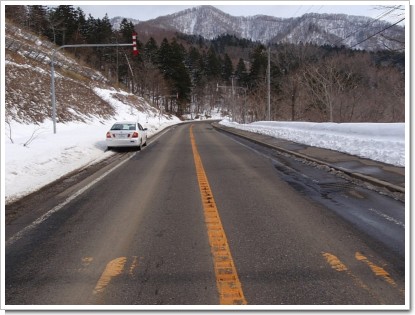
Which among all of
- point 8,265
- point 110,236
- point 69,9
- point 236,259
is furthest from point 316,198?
point 69,9

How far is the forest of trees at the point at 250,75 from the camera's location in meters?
43.4

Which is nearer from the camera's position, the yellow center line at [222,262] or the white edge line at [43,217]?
the yellow center line at [222,262]

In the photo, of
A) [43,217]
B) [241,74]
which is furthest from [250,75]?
[43,217]

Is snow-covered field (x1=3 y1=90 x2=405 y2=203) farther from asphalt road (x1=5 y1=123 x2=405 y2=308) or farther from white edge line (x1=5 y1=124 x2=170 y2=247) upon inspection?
asphalt road (x1=5 y1=123 x2=405 y2=308)

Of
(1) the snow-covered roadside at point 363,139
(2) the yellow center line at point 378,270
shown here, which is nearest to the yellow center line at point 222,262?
(2) the yellow center line at point 378,270

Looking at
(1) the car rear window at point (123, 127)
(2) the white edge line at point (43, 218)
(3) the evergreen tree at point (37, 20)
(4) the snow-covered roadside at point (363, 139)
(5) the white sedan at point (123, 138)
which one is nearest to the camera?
(2) the white edge line at point (43, 218)

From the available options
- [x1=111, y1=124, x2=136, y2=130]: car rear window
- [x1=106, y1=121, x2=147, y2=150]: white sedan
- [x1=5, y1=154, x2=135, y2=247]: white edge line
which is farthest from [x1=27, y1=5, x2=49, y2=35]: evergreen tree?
[x1=5, y1=154, x2=135, y2=247]: white edge line

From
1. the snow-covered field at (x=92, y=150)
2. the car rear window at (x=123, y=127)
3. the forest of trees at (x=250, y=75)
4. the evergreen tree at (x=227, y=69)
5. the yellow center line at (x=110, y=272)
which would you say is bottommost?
the yellow center line at (x=110, y=272)

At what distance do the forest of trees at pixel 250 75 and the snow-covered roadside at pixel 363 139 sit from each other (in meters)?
6.64

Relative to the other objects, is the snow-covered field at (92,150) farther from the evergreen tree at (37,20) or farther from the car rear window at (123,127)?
the evergreen tree at (37,20)

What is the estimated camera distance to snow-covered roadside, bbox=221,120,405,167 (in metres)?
11.4

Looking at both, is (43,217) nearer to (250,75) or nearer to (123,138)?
(123,138)

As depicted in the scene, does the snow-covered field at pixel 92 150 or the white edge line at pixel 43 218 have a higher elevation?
the snow-covered field at pixel 92 150

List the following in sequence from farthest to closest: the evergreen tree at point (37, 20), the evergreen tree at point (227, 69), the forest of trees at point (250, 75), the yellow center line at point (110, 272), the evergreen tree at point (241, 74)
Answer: the evergreen tree at point (227, 69) → the evergreen tree at point (241, 74) → the evergreen tree at point (37, 20) → the forest of trees at point (250, 75) → the yellow center line at point (110, 272)
